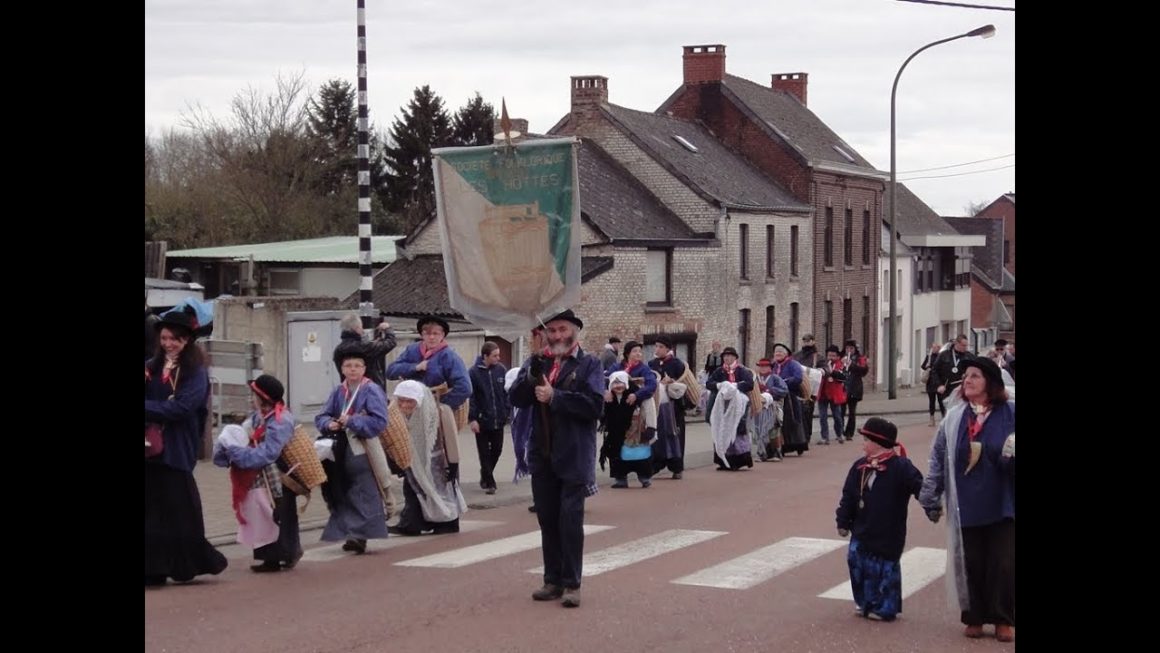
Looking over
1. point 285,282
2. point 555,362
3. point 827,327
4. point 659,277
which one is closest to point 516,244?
point 555,362

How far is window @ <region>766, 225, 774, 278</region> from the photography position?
4491cm

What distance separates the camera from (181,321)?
414 inches

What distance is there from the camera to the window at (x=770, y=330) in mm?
45188

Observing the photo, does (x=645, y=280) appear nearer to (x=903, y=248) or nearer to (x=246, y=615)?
(x=903, y=248)

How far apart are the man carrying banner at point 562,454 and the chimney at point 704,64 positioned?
40.5m

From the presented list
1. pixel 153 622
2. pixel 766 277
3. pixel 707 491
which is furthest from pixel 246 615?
pixel 766 277

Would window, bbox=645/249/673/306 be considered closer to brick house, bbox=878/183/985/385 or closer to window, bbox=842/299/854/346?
window, bbox=842/299/854/346

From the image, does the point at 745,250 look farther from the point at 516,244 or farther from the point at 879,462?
the point at 879,462

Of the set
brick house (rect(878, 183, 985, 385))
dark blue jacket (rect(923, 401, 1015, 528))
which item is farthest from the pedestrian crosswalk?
brick house (rect(878, 183, 985, 385))

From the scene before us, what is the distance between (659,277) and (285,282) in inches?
414

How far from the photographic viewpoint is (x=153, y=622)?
9.18 meters

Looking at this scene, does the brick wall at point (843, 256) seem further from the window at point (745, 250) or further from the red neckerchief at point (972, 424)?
the red neckerchief at point (972, 424)

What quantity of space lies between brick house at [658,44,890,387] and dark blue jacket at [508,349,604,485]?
3820 centimetres

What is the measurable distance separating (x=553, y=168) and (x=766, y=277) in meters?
34.4
